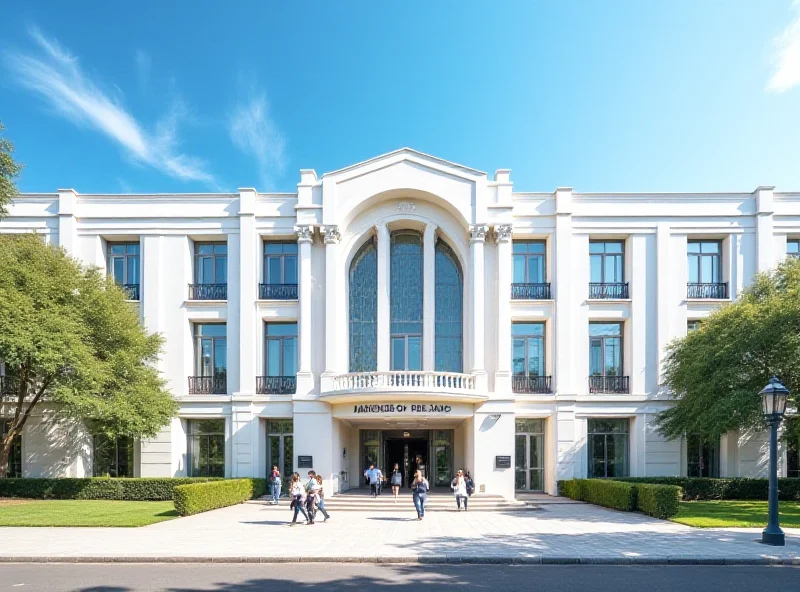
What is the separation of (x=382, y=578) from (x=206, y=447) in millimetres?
18913

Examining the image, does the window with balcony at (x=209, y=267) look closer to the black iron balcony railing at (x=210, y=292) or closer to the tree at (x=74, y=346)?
the black iron balcony railing at (x=210, y=292)

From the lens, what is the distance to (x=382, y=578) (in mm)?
11344

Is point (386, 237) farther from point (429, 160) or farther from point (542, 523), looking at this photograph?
point (542, 523)

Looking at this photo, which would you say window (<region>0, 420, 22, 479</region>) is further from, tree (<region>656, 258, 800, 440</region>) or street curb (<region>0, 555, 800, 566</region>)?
tree (<region>656, 258, 800, 440</region>)

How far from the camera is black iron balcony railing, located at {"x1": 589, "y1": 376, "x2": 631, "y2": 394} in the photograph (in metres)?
27.7

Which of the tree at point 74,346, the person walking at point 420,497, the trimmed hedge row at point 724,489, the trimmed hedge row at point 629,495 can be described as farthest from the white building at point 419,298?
the person walking at point 420,497

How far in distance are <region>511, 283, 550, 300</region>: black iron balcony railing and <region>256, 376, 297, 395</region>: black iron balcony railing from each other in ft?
37.4

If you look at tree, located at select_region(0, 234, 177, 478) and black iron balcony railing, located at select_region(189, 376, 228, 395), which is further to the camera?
black iron balcony railing, located at select_region(189, 376, 228, 395)

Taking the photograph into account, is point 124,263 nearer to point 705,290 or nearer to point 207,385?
point 207,385

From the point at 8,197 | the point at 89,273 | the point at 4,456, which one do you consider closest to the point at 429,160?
the point at 89,273

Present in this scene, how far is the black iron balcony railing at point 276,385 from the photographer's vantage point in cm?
2752

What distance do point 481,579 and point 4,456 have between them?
22.0m

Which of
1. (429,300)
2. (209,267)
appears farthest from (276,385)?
(429,300)

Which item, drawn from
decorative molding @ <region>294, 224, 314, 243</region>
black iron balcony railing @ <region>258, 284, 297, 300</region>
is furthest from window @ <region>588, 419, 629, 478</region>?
decorative molding @ <region>294, 224, 314, 243</region>
